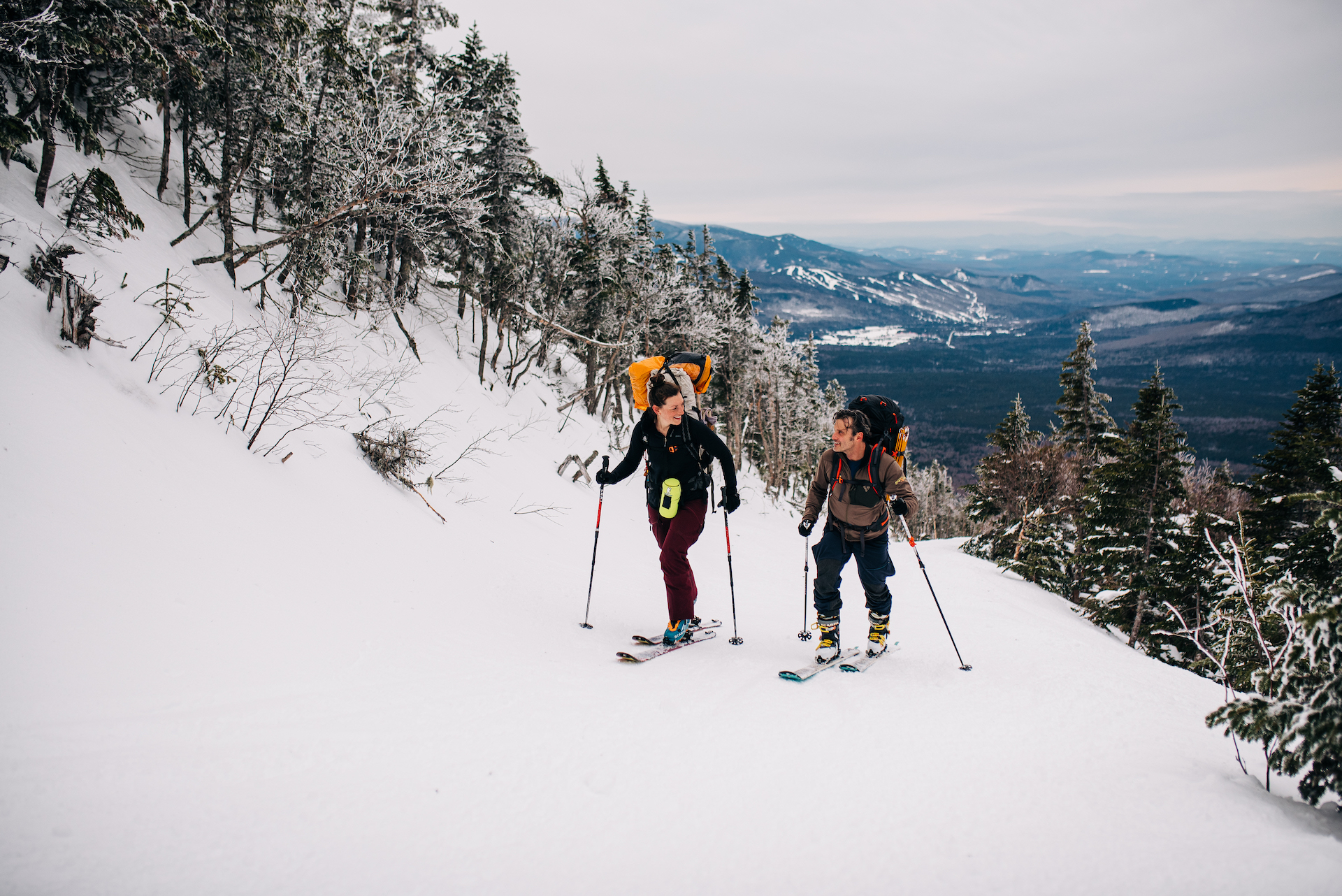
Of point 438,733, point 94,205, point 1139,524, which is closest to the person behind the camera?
point 438,733

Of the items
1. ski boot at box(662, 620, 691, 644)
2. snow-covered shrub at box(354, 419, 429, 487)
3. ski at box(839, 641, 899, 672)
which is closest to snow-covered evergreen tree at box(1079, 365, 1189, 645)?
ski at box(839, 641, 899, 672)

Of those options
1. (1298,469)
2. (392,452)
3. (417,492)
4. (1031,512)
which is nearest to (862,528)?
(417,492)

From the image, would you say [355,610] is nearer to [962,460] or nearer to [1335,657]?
[1335,657]

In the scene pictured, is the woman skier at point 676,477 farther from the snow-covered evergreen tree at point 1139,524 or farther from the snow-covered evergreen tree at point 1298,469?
the snow-covered evergreen tree at point 1139,524

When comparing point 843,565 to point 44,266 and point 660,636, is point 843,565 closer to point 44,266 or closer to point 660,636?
point 660,636

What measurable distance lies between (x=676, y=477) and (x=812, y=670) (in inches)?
78.8

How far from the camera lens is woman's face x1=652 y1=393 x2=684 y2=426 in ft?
17.3

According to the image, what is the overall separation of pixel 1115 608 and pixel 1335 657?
1758 centimetres

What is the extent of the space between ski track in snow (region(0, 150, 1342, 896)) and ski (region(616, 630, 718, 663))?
0.11m

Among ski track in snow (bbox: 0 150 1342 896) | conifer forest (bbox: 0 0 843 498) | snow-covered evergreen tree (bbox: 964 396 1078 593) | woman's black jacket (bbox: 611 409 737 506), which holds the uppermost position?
conifer forest (bbox: 0 0 843 498)

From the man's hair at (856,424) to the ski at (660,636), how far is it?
235 centimetres

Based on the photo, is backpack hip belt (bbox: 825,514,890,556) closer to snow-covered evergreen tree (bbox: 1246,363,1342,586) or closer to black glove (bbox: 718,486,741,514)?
black glove (bbox: 718,486,741,514)

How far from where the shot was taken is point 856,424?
17.3 feet

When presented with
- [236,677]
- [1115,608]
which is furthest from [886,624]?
[1115,608]
